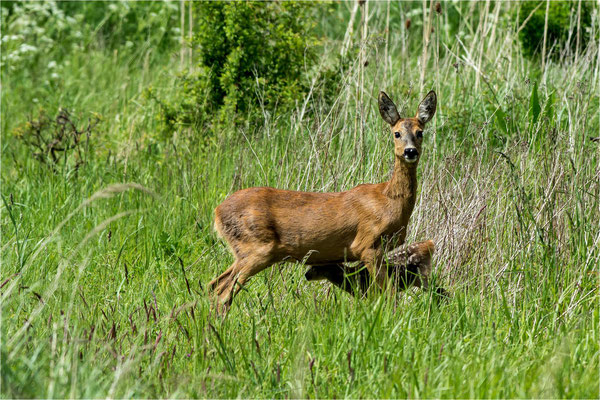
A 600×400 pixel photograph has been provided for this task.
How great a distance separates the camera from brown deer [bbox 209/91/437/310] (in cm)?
485

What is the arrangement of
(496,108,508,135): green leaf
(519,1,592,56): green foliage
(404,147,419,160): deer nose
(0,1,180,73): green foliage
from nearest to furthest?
(404,147,419,160): deer nose → (496,108,508,135): green leaf → (519,1,592,56): green foliage → (0,1,180,73): green foliage

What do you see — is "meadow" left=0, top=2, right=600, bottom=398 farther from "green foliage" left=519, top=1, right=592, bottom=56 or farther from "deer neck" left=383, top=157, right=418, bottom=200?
"green foliage" left=519, top=1, right=592, bottom=56

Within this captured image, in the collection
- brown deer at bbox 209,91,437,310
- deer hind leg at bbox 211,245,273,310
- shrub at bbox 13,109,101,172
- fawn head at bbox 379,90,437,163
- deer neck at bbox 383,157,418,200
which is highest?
fawn head at bbox 379,90,437,163

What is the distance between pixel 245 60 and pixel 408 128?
2884 millimetres

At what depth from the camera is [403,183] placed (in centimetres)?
487

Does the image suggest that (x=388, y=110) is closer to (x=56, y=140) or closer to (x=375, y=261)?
(x=375, y=261)

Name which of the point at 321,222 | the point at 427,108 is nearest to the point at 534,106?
the point at 427,108

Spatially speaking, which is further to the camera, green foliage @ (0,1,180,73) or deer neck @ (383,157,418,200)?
green foliage @ (0,1,180,73)

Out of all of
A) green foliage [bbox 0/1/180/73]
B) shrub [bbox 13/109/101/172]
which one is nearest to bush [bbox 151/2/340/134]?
shrub [bbox 13/109/101/172]

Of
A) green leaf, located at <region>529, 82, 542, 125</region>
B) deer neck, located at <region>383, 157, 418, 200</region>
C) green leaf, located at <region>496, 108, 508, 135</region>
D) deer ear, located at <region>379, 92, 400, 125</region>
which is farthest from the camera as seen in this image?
green leaf, located at <region>496, 108, 508, 135</region>

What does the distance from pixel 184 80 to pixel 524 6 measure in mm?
3971

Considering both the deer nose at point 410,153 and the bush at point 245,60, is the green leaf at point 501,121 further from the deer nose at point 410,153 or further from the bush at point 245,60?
the deer nose at point 410,153

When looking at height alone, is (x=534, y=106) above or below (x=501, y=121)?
above

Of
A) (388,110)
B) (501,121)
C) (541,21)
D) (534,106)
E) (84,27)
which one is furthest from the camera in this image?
(84,27)
